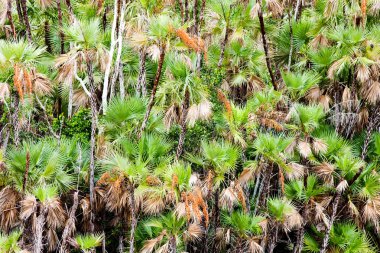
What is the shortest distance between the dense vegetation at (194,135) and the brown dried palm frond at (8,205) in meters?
0.02

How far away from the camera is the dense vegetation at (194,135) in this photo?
8.72 metres

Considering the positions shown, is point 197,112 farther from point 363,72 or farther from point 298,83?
point 363,72

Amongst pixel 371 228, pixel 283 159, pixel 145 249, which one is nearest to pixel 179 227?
pixel 145 249

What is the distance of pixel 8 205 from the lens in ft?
28.8

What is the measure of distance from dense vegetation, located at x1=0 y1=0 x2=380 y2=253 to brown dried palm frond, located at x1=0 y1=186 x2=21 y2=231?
0.7 inches

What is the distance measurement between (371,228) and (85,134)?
6.50 metres

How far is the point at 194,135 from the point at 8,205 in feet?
12.8

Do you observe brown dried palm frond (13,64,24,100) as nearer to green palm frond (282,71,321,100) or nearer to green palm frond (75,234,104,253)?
green palm frond (75,234,104,253)

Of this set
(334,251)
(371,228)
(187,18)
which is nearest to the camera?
(334,251)

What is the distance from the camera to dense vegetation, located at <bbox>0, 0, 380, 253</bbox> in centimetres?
872

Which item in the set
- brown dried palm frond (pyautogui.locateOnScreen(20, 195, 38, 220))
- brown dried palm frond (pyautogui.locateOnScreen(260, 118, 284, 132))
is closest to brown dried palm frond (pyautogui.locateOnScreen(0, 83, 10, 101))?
brown dried palm frond (pyautogui.locateOnScreen(20, 195, 38, 220))

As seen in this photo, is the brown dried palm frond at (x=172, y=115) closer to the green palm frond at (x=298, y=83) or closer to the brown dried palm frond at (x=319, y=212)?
the green palm frond at (x=298, y=83)

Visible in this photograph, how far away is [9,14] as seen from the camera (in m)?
10.7

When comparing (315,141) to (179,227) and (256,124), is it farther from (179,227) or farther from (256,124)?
(179,227)
